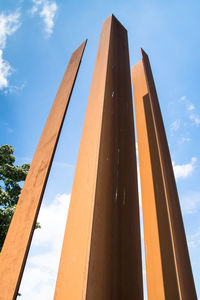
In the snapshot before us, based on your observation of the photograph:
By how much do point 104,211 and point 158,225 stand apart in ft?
2.14

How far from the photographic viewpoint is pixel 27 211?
120cm

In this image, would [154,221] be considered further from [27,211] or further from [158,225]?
[27,211]

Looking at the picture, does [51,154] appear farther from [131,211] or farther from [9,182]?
[9,182]

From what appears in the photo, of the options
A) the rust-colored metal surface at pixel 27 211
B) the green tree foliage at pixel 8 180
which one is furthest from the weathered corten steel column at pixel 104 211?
the green tree foliage at pixel 8 180

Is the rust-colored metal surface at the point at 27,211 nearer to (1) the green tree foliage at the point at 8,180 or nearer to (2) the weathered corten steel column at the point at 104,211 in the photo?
(2) the weathered corten steel column at the point at 104,211

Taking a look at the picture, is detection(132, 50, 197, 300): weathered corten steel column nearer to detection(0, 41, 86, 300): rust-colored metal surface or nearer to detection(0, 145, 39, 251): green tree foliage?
detection(0, 41, 86, 300): rust-colored metal surface

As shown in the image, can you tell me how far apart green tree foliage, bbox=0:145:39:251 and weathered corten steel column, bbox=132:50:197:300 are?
10.6 meters

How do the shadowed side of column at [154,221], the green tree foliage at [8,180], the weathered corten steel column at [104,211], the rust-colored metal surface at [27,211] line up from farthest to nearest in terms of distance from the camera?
the green tree foliage at [8,180] < the shadowed side of column at [154,221] < the rust-colored metal surface at [27,211] < the weathered corten steel column at [104,211]

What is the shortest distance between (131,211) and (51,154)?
0.67 m

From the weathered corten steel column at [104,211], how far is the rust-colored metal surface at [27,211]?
0.25 metres

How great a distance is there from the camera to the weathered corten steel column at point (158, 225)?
133 cm

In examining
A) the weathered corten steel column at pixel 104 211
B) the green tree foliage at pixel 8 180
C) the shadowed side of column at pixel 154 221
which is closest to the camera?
the weathered corten steel column at pixel 104 211

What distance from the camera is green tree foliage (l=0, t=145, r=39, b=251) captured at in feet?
35.3

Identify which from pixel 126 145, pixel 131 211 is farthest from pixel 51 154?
pixel 131 211
